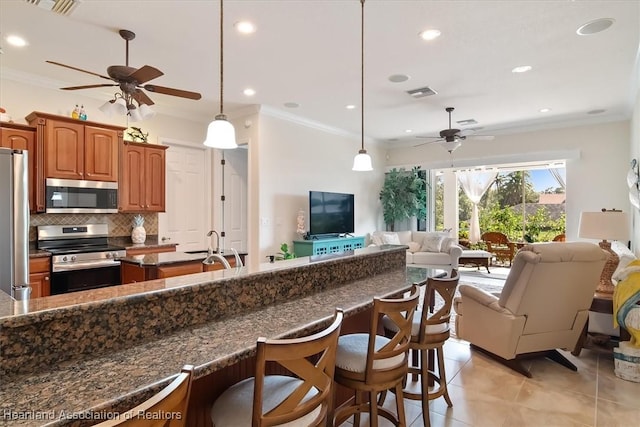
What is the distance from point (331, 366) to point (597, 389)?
2595 mm

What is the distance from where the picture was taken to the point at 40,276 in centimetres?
358

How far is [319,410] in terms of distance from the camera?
127cm

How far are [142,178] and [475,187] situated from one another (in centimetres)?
753

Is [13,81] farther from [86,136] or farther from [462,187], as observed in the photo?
[462,187]

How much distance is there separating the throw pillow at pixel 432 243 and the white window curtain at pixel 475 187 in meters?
2.02

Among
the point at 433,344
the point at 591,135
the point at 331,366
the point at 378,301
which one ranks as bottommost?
the point at 433,344

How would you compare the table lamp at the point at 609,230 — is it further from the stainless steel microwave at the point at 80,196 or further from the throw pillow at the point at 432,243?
the stainless steel microwave at the point at 80,196

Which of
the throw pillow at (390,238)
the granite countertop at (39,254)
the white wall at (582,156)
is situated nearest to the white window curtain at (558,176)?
the white wall at (582,156)

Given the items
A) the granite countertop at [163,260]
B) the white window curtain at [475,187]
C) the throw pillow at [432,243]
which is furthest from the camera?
the white window curtain at [475,187]

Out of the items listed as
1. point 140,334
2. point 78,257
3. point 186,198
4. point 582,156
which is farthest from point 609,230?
point 78,257

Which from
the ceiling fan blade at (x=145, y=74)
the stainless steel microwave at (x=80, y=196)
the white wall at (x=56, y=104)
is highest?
the white wall at (x=56, y=104)

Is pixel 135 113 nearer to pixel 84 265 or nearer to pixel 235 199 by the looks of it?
pixel 84 265

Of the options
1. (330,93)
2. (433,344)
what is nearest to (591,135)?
(330,93)

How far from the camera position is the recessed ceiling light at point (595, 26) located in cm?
293
